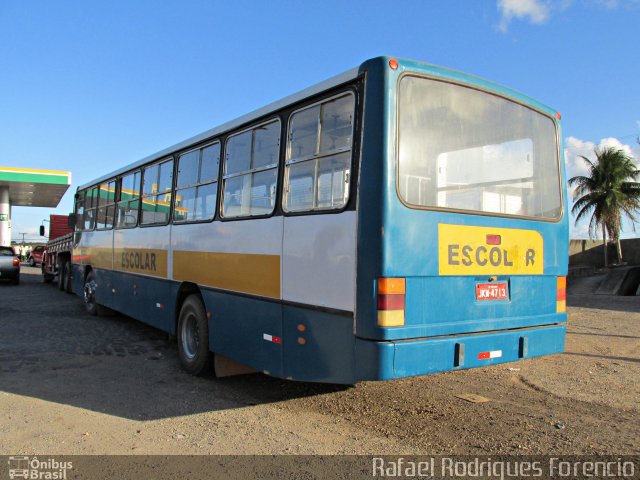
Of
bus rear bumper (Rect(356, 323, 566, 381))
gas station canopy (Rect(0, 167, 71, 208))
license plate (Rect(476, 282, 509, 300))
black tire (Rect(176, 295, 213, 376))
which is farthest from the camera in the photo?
gas station canopy (Rect(0, 167, 71, 208))

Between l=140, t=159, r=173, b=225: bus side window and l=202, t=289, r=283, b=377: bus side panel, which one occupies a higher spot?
l=140, t=159, r=173, b=225: bus side window

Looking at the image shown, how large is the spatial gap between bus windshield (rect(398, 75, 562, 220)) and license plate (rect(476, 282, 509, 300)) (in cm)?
66

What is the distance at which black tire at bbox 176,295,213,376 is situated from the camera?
19.9ft

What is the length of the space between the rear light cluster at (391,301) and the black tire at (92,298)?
848cm

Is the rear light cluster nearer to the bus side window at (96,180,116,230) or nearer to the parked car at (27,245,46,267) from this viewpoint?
the bus side window at (96,180,116,230)

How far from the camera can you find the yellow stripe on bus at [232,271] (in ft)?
16.0

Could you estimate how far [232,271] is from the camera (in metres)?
5.49

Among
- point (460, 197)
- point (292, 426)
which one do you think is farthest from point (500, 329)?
point (292, 426)

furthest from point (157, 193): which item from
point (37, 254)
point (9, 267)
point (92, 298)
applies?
point (37, 254)

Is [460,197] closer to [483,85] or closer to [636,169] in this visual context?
[483,85]

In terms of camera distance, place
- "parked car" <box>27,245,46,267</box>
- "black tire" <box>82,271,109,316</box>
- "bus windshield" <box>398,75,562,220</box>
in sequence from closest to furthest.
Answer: "bus windshield" <box>398,75,562,220</box> < "black tire" <box>82,271,109,316</box> < "parked car" <box>27,245,46,267</box>

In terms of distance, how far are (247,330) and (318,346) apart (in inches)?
45.8

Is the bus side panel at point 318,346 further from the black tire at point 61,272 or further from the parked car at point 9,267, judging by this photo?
the parked car at point 9,267

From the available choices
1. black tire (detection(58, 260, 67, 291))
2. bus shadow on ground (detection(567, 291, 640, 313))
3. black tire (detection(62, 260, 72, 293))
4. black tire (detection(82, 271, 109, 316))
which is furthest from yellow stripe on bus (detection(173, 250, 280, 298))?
bus shadow on ground (detection(567, 291, 640, 313))
